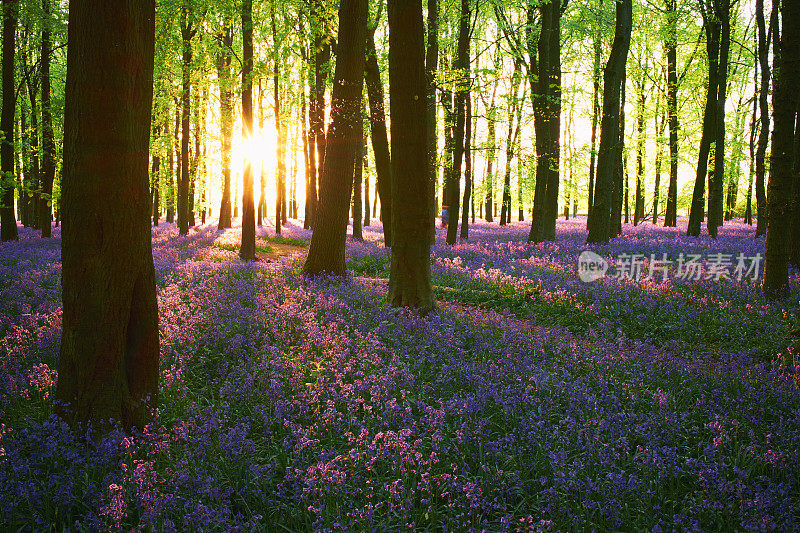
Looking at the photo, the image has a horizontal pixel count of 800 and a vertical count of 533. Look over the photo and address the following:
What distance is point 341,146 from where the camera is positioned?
446 inches

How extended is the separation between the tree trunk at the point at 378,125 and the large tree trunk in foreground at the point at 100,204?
9588 mm

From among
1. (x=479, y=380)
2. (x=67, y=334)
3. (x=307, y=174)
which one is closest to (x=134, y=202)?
(x=67, y=334)

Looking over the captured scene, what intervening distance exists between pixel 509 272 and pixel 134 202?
978 centimetres

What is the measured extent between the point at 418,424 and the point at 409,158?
5.38 meters

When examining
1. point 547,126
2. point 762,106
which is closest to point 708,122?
point 762,106

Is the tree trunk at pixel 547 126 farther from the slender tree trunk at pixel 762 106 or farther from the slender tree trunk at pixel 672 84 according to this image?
the slender tree trunk at pixel 762 106

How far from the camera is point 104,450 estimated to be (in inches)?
141

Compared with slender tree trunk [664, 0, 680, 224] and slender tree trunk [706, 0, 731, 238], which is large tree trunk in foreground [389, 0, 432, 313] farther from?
slender tree trunk [664, 0, 680, 224]

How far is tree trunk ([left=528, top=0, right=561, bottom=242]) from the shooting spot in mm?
18094

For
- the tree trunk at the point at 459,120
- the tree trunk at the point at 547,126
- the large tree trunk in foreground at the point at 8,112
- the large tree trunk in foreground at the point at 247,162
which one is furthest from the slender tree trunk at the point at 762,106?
the large tree trunk in foreground at the point at 8,112

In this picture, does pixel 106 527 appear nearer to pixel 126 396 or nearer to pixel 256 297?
pixel 126 396

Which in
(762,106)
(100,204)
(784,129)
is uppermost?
(762,106)

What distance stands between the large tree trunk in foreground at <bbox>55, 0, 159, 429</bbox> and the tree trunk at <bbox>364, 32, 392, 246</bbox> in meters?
9.59

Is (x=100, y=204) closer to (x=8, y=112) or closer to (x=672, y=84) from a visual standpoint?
(x=8, y=112)
